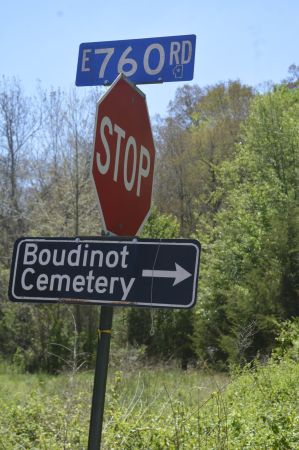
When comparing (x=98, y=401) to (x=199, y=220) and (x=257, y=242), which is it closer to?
(x=257, y=242)

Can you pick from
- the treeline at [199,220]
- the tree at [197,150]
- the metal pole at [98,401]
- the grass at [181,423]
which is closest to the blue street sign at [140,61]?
the metal pole at [98,401]

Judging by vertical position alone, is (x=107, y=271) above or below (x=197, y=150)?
below

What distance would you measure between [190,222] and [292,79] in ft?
46.7

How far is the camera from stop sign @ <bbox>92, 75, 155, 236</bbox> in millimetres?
2773

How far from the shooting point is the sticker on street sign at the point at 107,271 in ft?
8.66

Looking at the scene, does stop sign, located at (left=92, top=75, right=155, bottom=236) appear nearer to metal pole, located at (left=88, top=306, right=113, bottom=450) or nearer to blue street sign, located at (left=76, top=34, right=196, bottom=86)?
blue street sign, located at (left=76, top=34, right=196, bottom=86)

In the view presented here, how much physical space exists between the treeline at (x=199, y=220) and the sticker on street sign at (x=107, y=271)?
17.2 meters

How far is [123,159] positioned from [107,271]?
0.56 meters

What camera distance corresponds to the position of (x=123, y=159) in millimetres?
2914

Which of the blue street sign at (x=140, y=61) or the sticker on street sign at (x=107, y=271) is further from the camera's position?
the blue street sign at (x=140, y=61)

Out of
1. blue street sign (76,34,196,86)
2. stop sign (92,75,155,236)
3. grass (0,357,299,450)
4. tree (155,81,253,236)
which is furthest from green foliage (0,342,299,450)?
tree (155,81,253,236)

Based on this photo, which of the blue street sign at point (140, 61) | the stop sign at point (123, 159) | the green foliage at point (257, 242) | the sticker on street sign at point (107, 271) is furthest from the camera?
the green foliage at point (257, 242)

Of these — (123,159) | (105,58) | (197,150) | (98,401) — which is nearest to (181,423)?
(98,401)

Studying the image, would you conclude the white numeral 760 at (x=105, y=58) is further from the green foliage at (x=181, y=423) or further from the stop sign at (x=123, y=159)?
the green foliage at (x=181, y=423)
